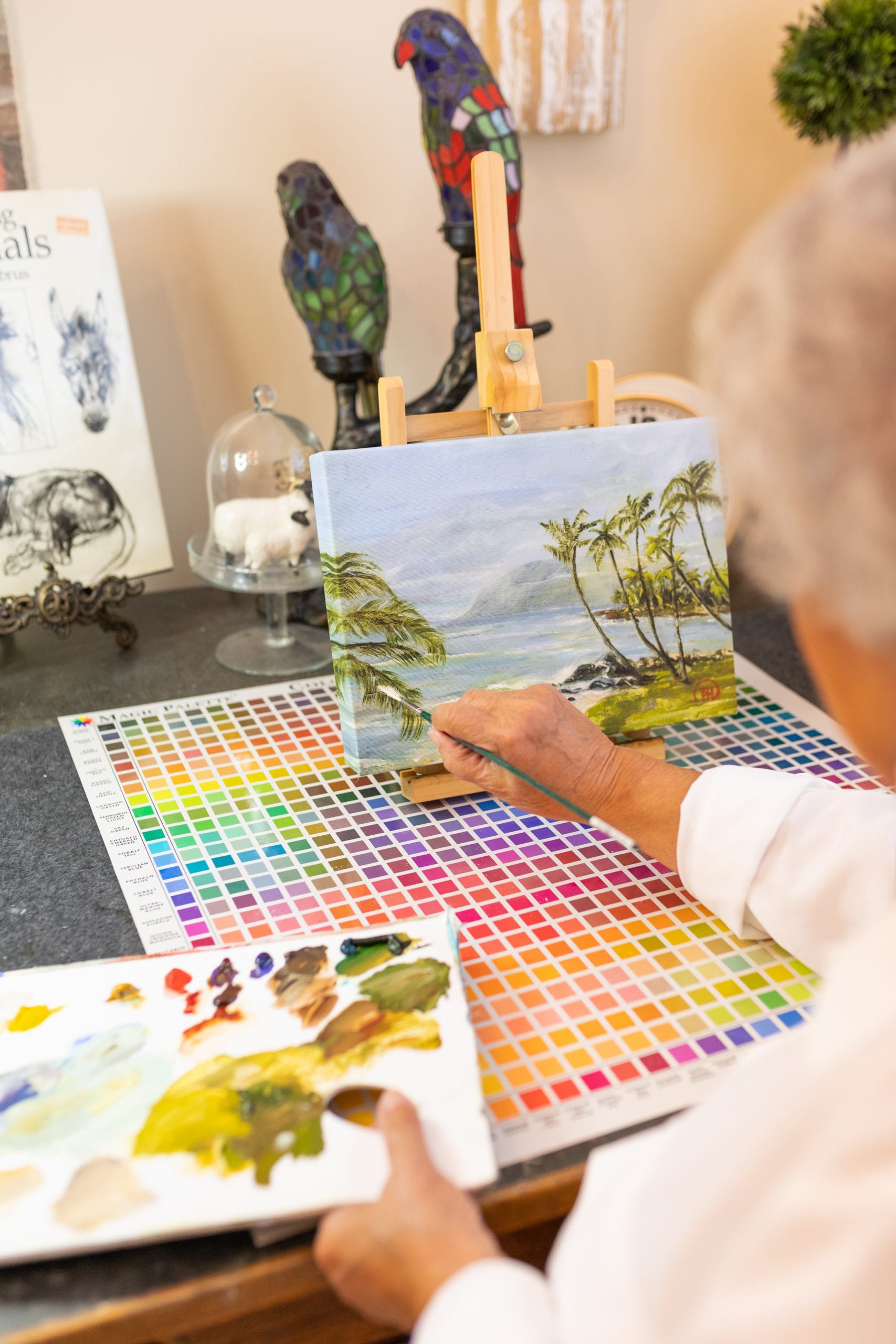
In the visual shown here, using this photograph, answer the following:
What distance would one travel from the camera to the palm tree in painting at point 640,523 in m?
1.01

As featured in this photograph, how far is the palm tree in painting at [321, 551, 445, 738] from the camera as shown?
94cm

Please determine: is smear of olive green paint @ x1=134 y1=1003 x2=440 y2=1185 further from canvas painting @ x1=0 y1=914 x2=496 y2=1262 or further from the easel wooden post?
the easel wooden post

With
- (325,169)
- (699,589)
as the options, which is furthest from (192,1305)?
(325,169)

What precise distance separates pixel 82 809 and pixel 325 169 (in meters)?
0.88

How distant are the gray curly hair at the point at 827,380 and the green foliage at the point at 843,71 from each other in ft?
3.17

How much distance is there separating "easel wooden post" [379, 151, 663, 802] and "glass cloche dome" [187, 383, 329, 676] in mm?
278

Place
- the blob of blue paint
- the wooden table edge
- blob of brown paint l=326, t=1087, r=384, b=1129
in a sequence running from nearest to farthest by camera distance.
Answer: the wooden table edge, blob of brown paint l=326, t=1087, r=384, b=1129, the blob of blue paint

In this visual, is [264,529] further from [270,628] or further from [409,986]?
[409,986]

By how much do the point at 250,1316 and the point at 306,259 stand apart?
41.0 inches

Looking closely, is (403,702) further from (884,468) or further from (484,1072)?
(884,468)

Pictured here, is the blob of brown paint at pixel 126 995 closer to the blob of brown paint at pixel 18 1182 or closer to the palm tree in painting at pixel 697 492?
the blob of brown paint at pixel 18 1182

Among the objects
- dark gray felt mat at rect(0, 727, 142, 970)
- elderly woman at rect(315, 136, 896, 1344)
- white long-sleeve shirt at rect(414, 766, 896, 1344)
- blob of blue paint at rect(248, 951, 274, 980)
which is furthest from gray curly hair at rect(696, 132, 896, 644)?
dark gray felt mat at rect(0, 727, 142, 970)

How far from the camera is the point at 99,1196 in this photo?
0.59m

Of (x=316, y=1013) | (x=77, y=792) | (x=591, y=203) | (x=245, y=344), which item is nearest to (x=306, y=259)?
(x=245, y=344)
